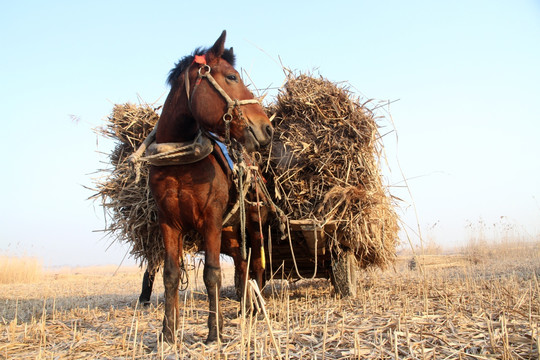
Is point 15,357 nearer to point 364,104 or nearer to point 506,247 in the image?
point 364,104

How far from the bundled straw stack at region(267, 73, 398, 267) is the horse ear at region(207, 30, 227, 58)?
1552 millimetres

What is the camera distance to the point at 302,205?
4926 mm

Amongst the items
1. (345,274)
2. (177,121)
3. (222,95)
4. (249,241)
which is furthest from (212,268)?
(345,274)

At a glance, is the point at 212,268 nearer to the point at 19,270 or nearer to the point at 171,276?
the point at 171,276

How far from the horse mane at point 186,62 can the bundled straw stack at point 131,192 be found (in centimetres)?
122

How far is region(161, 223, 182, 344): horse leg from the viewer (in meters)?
3.31

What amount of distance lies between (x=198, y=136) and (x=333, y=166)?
74.5 inches

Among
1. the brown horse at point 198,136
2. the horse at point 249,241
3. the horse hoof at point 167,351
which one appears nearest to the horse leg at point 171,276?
the brown horse at point 198,136

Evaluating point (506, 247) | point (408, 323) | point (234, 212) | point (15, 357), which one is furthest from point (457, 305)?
point (506, 247)

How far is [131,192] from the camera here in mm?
4883

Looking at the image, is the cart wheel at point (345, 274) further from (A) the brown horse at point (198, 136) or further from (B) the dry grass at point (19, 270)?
(B) the dry grass at point (19, 270)

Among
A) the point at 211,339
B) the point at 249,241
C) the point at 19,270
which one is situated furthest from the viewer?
the point at 19,270

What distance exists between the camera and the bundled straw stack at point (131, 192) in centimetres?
479

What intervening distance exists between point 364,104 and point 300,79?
93cm
